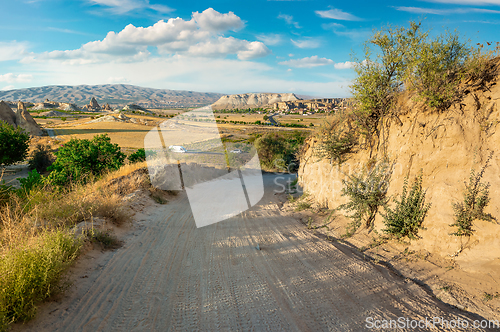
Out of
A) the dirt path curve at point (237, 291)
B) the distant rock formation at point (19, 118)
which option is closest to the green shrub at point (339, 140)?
the dirt path curve at point (237, 291)

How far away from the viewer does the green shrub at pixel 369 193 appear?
20.5ft

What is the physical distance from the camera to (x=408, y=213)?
532 cm

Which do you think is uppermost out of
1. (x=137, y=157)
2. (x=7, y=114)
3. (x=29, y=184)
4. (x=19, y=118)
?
(x=7, y=114)

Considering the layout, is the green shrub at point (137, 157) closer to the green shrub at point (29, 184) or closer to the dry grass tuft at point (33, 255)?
the green shrub at point (29, 184)

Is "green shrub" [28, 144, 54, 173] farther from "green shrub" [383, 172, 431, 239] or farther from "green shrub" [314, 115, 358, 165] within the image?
"green shrub" [383, 172, 431, 239]

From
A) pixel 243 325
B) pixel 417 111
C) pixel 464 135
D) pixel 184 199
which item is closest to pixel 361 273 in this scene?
pixel 243 325

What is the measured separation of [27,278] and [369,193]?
6.95m

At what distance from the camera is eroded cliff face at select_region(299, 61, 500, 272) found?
432cm

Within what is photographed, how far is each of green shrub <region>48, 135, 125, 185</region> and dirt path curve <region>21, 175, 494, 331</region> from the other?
7774mm

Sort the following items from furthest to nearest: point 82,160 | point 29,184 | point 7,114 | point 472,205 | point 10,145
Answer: point 7,114 → point 10,145 → point 82,160 → point 29,184 → point 472,205

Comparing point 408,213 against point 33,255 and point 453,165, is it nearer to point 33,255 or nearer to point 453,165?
point 453,165

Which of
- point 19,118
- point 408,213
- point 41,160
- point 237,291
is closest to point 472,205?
point 408,213

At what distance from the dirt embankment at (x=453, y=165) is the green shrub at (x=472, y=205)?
70 mm

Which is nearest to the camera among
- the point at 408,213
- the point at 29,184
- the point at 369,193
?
the point at 408,213
